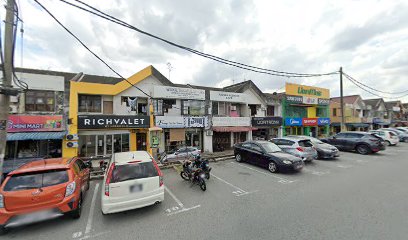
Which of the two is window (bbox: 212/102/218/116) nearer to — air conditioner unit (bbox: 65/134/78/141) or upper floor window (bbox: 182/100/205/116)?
upper floor window (bbox: 182/100/205/116)

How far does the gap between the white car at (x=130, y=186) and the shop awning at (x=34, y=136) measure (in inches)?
354

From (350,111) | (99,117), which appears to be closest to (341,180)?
(99,117)

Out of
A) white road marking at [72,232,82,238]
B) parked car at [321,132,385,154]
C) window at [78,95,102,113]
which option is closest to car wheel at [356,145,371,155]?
parked car at [321,132,385,154]

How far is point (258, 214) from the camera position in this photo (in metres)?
4.96

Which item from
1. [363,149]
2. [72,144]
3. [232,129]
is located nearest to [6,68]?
[72,144]

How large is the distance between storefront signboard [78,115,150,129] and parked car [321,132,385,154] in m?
16.8

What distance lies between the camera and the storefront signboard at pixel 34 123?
1042cm

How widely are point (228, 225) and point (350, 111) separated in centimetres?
3708

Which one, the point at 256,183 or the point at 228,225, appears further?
the point at 256,183

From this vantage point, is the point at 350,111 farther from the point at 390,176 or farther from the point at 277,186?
the point at 277,186

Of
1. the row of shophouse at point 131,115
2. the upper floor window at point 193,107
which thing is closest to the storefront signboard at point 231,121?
the row of shophouse at point 131,115

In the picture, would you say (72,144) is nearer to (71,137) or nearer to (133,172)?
(71,137)

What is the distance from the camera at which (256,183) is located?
7695 millimetres

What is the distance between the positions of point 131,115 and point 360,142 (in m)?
18.6
